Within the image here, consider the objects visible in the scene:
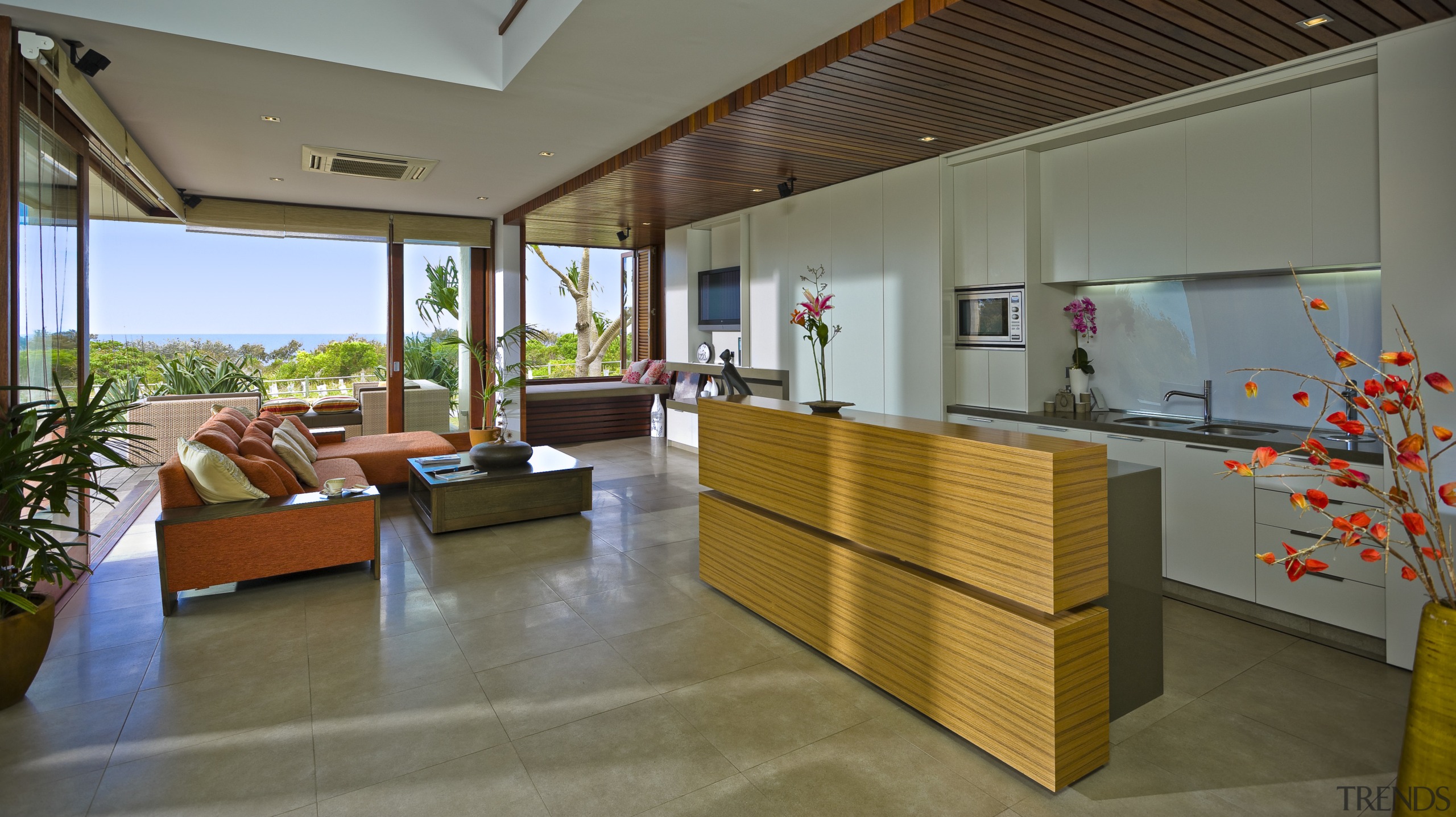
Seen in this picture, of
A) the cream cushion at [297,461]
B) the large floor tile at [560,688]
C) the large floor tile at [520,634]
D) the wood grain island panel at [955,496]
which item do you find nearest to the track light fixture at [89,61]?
the cream cushion at [297,461]

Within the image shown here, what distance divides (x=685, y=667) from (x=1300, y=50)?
12.1 feet

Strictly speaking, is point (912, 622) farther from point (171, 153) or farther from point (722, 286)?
point (171, 153)

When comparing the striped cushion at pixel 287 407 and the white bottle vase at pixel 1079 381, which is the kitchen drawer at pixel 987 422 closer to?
the white bottle vase at pixel 1079 381

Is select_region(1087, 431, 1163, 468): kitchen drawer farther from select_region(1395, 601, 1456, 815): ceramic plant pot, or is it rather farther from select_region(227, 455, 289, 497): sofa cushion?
select_region(227, 455, 289, 497): sofa cushion

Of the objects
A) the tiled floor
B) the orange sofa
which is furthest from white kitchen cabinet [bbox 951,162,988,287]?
the orange sofa

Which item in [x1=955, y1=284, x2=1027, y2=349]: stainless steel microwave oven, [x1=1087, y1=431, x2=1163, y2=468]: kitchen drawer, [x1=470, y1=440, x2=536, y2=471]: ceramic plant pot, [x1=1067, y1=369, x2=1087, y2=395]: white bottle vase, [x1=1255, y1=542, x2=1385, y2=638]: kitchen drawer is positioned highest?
[x1=955, y1=284, x2=1027, y2=349]: stainless steel microwave oven

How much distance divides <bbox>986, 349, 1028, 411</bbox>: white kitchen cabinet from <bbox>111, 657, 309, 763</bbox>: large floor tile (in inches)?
160

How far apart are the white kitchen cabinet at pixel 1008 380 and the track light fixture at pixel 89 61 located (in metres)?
5.06

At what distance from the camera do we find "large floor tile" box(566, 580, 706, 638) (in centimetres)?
346

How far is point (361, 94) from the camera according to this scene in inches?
163

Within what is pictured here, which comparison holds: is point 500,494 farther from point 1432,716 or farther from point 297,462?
point 1432,716

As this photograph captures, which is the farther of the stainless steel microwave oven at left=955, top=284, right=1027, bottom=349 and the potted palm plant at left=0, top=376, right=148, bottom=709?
the stainless steel microwave oven at left=955, top=284, right=1027, bottom=349

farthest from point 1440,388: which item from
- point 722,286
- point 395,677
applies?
point 722,286

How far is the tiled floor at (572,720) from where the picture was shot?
2172 mm
